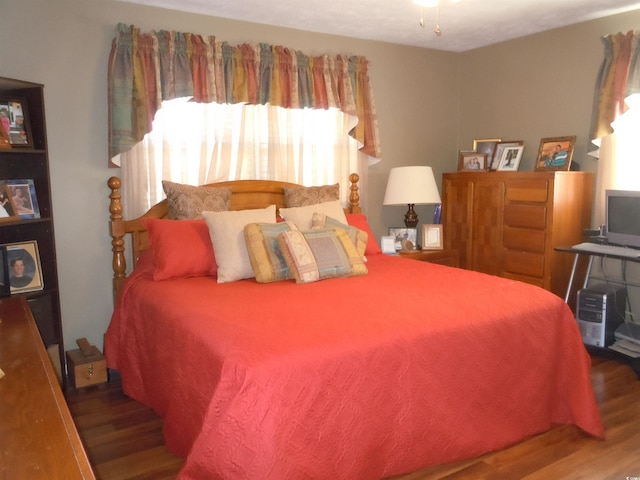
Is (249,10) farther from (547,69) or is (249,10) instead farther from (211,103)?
(547,69)

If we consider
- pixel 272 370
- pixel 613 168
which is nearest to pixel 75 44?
pixel 272 370

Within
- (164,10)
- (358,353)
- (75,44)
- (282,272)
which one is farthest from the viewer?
(164,10)

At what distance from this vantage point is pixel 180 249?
298 centimetres

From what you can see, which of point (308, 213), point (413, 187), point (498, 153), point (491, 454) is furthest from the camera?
point (498, 153)

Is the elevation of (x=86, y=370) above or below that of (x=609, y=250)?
below

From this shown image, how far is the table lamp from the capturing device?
4137mm

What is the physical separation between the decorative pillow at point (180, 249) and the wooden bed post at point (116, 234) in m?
0.32

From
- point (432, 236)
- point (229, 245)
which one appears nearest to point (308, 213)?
point (229, 245)

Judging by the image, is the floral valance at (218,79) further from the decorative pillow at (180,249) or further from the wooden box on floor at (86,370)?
the wooden box on floor at (86,370)

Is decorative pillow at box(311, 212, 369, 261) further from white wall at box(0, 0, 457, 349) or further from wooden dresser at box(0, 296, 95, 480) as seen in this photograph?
wooden dresser at box(0, 296, 95, 480)

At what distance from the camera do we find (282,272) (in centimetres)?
288

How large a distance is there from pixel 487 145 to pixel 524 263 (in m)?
1.12

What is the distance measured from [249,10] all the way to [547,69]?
2.36 m

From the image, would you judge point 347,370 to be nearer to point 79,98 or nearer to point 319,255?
point 319,255
